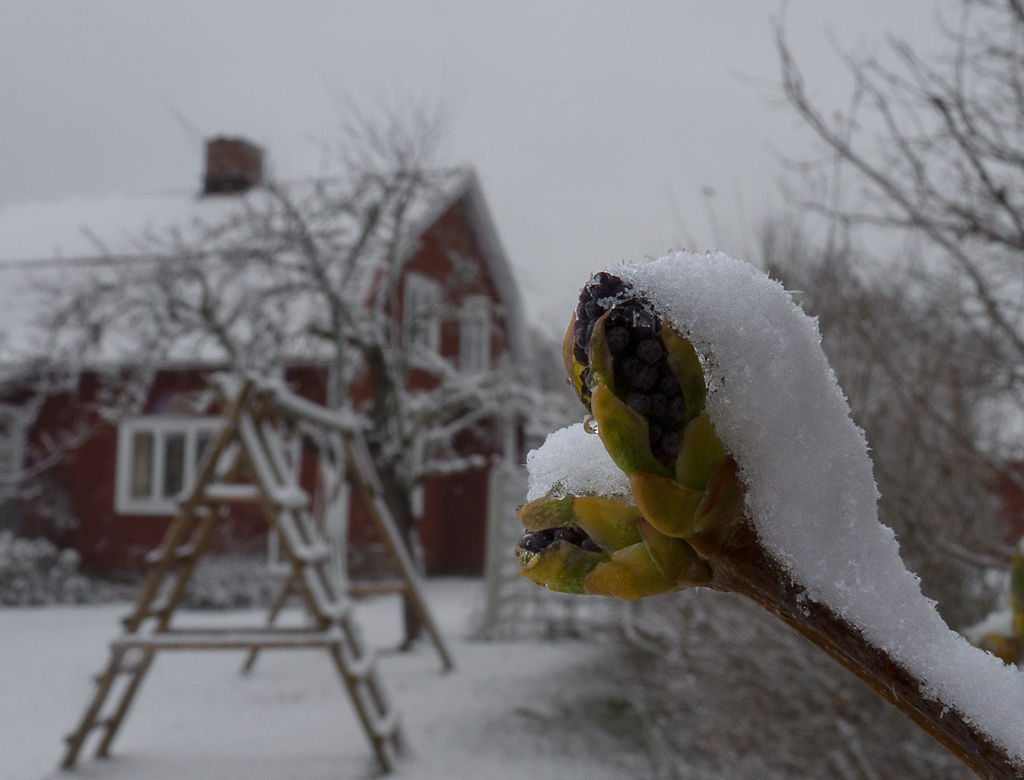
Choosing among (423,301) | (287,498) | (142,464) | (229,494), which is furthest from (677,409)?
(142,464)

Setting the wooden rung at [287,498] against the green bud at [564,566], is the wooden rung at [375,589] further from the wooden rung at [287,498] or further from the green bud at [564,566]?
the green bud at [564,566]

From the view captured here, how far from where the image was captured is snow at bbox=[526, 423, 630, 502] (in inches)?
16.9

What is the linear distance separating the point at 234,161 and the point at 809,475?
13.5 m

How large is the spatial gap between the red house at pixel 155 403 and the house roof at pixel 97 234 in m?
0.03

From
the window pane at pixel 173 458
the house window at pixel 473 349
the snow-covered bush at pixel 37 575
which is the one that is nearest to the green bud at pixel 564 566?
the snow-covered bush at pixel 37 575

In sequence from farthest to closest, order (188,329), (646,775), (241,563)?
(241,563) → (188,329) → (646,775)

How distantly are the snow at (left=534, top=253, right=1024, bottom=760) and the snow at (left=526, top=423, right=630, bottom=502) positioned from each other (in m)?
0.06

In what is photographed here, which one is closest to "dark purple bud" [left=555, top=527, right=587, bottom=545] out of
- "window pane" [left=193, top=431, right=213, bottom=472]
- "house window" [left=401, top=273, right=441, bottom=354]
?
"house window" [left=401, top=273, right=441, bottom=354]

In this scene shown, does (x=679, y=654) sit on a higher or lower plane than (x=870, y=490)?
lower

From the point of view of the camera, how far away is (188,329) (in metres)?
8.07

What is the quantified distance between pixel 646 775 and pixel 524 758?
2.18ft

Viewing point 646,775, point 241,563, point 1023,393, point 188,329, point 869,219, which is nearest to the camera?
point 869,219

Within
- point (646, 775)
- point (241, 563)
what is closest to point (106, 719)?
point (646, 775)

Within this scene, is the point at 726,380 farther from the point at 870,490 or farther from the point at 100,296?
the point at 100,296
